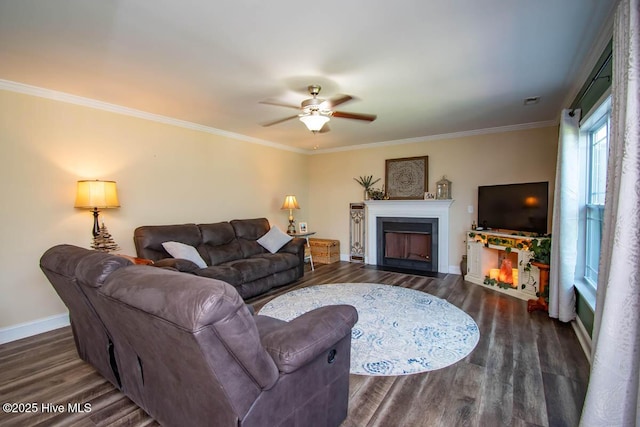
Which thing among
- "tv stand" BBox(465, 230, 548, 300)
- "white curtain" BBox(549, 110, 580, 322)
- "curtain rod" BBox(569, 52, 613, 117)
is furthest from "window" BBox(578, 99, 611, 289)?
"tv stand" BBox(465, 230, 548, 300)

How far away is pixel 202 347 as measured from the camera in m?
1.08

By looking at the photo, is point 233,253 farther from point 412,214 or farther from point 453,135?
point 453,135

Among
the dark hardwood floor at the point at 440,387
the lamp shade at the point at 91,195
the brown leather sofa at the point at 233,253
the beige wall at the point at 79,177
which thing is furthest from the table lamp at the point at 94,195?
the dark hardwood floor at the point at 440,387

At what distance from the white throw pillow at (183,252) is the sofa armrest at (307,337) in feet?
8.71

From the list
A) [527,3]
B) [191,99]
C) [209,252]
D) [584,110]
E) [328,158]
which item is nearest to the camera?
[527,3]

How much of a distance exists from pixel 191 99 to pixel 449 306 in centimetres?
398

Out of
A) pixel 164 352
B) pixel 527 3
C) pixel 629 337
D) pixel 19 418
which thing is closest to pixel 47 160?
pixel 19 418

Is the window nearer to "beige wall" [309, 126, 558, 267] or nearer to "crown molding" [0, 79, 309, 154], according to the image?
"beige wall" [309, 126, 558, 267]

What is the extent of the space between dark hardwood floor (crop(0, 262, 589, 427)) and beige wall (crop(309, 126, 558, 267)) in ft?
8.61

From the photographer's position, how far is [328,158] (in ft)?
23.1

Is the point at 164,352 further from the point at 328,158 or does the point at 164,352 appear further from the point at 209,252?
the point at 328,158

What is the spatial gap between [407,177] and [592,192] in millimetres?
3092

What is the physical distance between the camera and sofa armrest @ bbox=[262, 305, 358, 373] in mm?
1389

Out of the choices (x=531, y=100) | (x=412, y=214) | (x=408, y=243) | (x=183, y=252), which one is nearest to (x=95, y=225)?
Result: (x=183, y=252)
